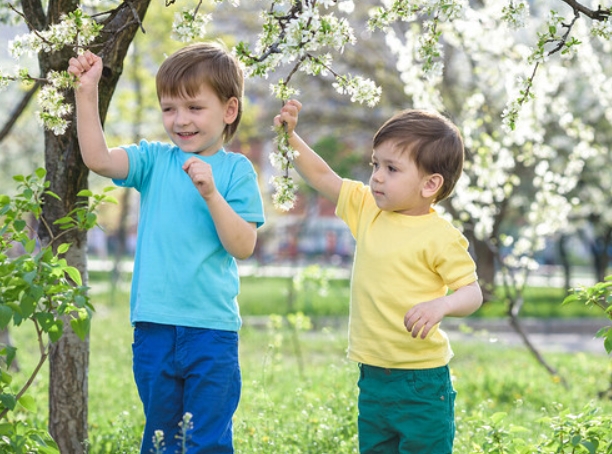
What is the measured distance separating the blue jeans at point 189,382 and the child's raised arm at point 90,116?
51cm

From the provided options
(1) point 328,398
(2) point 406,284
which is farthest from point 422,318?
(1) point 328,398

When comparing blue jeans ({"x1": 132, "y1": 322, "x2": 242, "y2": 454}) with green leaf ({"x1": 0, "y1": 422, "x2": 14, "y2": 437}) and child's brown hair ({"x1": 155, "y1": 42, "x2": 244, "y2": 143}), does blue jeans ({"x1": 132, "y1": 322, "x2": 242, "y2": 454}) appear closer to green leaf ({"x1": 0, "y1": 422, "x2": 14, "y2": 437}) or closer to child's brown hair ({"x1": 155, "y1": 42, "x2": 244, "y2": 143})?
green leaf ({"x1": 0, "y1": 422, "x2": 14, "y2": 437})

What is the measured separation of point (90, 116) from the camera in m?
2.78

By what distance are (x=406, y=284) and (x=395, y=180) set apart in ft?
1.10

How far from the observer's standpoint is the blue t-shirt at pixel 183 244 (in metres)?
2.78

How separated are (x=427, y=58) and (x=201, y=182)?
90cm

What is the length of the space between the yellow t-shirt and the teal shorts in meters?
0.05

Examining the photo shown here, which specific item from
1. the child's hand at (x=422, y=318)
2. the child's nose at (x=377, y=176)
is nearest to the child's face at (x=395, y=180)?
the child's nose at (x=377, y=176)

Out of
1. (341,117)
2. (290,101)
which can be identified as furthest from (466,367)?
(341,117)

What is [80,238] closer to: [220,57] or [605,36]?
[220,57]

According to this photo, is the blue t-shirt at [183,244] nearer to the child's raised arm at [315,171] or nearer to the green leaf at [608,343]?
the child's raised arm at [315,171]

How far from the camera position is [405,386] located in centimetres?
294

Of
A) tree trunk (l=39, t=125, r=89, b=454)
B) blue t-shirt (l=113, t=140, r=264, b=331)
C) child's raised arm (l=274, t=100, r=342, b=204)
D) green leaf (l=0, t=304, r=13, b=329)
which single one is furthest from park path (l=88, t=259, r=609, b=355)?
green leaf (l=0, t=304, r=13, b=329)

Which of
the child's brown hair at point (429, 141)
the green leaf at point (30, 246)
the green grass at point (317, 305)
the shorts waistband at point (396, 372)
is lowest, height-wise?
the green grass at point (317, 305)
